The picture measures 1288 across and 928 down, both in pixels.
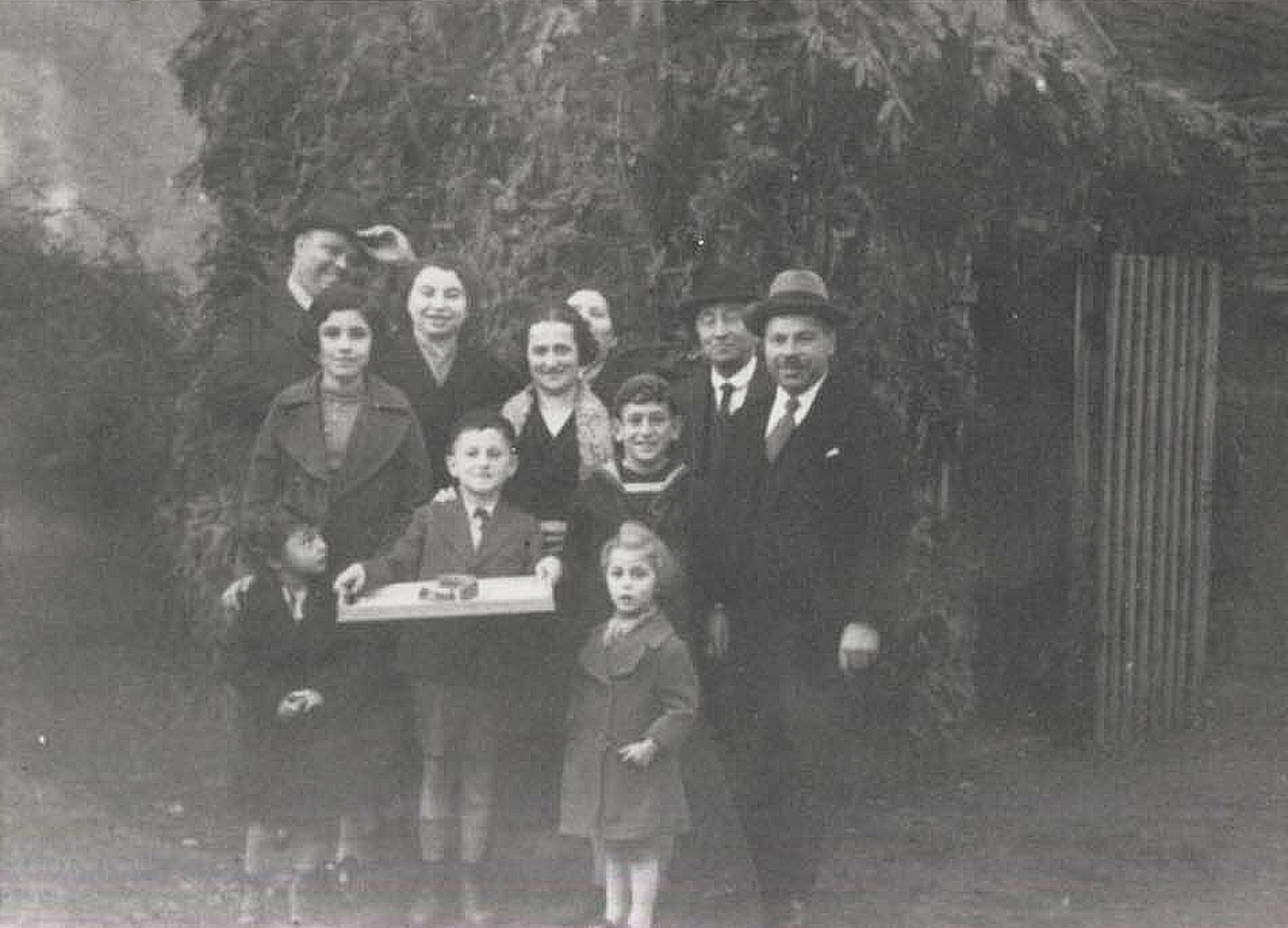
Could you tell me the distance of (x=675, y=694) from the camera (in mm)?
4762

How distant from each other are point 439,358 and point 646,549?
0.79 metres

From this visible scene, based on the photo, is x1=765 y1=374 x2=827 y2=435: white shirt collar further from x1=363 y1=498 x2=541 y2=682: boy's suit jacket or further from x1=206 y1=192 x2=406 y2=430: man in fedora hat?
x1=206 y1=192 x2=406 y2=430: man in fedora hat

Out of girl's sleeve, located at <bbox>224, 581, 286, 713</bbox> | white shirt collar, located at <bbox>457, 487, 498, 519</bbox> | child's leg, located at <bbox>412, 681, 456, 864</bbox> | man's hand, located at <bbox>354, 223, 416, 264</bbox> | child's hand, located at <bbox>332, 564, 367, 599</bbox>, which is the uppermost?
man's hand, located at <bbox>354, 223, 416, 264</bbox>

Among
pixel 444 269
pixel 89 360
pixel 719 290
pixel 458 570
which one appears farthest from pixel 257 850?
pixel 89 360

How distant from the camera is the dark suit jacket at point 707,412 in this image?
4.98 meters

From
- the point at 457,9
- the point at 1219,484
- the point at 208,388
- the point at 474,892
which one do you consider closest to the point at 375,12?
the point at 457,9

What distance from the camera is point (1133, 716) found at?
7.64 meters

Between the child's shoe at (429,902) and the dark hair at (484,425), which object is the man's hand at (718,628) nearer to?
the dark hair at (484,425)

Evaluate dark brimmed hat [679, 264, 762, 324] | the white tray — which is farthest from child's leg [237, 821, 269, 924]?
dark brimmed hat [679, 264, 762, 324]

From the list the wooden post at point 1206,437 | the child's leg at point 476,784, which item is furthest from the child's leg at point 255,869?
the wooden post at point 1206,437

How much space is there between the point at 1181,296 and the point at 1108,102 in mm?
1371

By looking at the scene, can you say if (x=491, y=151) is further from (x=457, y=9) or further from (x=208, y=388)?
(x=208, y=388)

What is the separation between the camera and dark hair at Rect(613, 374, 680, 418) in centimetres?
484

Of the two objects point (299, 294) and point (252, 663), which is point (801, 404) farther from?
point (252, 663)
